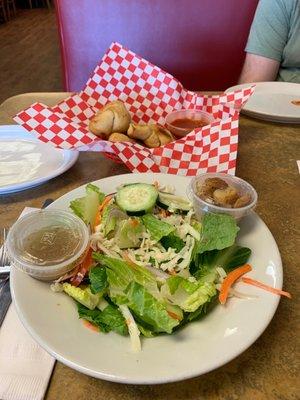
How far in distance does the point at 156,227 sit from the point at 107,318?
9.8 inches

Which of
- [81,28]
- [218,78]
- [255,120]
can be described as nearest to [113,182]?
[255,120]

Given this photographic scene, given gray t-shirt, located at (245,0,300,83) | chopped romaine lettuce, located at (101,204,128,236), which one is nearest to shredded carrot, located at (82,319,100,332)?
chopped romaine lettuce, located at (101,204,128,236)

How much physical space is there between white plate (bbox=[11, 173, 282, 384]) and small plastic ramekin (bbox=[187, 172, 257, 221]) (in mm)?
151

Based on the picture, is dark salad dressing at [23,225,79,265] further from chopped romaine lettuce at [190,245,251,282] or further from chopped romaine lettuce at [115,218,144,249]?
chopped romaine lettuce at [190,245,251,282]

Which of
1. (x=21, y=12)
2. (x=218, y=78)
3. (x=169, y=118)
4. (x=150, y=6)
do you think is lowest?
(x=21, y=12)

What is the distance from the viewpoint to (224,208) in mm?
936

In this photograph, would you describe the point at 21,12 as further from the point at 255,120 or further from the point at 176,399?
the point at 176,399

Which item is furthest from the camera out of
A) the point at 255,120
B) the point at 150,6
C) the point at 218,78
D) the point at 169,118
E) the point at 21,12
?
the point at 21,12

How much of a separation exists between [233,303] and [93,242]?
33 centimetres

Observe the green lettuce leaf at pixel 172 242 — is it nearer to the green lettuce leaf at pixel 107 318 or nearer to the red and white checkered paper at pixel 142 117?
the green lettuce leaf at pixel 107 318

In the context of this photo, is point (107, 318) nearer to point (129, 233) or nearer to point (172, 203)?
point (129, 233)

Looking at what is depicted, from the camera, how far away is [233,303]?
76cm

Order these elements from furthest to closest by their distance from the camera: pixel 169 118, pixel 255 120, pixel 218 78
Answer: pixel 218 78, pixel 255 120, pixel 169 118

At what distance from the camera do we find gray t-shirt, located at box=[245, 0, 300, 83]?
1.93 metres
